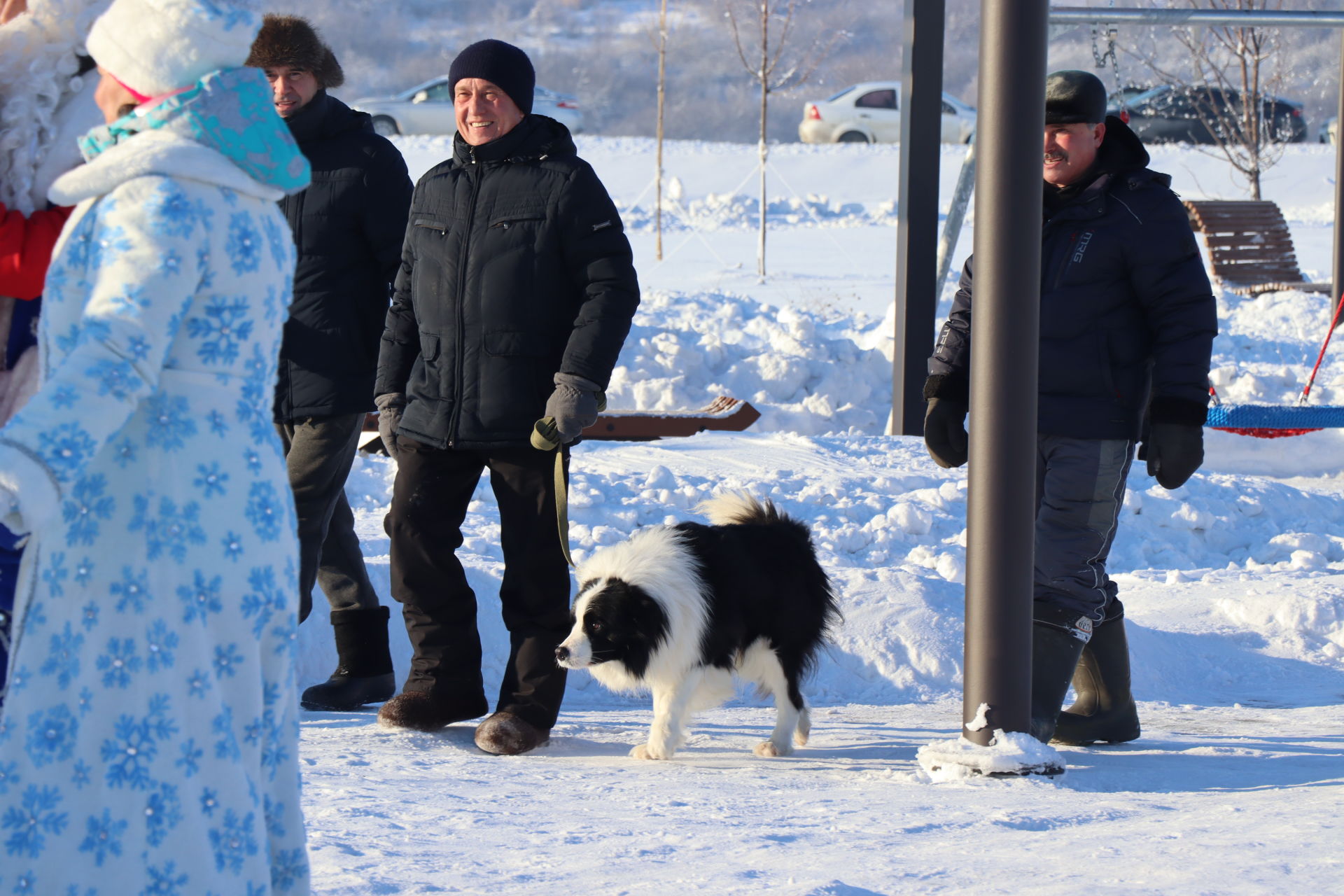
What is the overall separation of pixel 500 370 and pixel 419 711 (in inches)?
38.8

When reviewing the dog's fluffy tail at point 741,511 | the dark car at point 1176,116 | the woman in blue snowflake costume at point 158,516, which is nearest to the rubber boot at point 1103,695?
the dog's fluffy tail at point 741,511

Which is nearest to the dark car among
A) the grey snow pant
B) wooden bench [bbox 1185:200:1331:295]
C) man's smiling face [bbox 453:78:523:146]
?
wooden bench [bbox 1185:200:1331:295]

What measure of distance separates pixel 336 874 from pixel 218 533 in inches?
34.2

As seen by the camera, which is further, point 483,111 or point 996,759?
point 483,111

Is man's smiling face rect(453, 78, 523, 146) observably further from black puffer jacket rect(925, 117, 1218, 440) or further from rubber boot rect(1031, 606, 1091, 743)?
rubber boot rect(1031, 606, 1091, 743)

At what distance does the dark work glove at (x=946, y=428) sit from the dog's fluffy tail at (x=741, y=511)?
498 millimetres

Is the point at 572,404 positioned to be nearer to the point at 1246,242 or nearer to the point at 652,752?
the point at 652,752

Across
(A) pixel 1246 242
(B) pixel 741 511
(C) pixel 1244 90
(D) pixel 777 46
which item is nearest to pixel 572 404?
(B) pixel 741 511

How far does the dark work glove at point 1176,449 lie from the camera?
3.90 m

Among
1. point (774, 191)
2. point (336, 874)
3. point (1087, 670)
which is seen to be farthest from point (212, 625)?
point (774, 191)

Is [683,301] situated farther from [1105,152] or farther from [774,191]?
[774,191]

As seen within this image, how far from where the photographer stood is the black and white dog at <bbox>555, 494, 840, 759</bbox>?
12.9 feet

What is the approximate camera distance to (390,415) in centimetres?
425

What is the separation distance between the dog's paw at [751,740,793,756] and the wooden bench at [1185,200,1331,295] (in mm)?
14046
